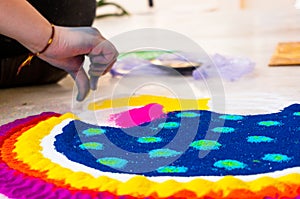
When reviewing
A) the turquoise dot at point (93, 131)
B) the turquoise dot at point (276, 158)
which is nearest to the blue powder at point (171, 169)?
the turquoise dot at point (276, 158)

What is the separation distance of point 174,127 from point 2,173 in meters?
0.33

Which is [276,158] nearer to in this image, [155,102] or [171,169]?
[171,169]

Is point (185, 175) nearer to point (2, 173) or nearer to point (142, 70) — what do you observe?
point (2, 173)

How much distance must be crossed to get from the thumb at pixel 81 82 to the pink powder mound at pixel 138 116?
10 centimetres

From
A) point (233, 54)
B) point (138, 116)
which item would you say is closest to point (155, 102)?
point (138, 116)

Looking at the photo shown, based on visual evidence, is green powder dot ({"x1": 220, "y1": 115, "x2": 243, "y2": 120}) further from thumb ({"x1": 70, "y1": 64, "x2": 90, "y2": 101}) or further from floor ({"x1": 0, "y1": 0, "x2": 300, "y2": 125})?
thumb ({"x1": 70, "y1": 64, "x2": 90, "y2": 101})

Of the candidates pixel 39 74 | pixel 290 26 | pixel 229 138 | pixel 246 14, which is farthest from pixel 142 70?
pixel 246 14

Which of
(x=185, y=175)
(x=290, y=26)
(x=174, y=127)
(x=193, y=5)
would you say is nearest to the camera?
(x=185, y=175)

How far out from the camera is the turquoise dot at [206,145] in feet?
2.85

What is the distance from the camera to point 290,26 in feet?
8.30

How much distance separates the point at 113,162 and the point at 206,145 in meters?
0.15

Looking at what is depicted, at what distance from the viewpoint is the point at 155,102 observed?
1230mm

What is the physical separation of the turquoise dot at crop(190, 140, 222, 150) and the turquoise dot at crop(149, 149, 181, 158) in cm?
4

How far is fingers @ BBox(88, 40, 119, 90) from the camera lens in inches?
45.1
